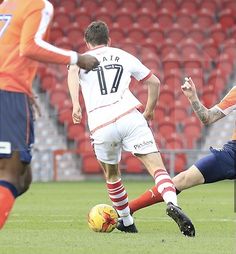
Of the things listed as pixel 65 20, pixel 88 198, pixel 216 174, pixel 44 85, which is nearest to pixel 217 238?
pixel 216 174

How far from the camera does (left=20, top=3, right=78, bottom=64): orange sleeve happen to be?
6039 millimetres

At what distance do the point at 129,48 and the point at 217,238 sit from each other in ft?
42.8

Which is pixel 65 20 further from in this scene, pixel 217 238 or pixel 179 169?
pixel 217 238

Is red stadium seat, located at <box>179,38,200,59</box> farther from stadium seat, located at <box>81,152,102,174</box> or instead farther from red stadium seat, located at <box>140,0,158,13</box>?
stadium seat, located at <box>81,152,102,174</box>

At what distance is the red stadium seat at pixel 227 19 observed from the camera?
2278 cm

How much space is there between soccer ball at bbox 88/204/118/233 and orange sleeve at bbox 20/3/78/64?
8.92 ft

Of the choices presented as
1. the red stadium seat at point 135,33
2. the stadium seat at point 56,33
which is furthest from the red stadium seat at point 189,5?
the stadium seat at point 56,33

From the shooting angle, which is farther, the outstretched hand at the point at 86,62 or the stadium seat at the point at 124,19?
the stadium seat at the point at 124,19

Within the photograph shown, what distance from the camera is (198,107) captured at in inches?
318

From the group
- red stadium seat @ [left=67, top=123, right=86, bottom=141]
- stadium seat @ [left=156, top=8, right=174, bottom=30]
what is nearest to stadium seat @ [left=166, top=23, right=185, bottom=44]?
stadium seat @ [left=156, top=8, right=174, bottom=30]

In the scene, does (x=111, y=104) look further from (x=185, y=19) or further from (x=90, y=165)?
(x=185, y=19)

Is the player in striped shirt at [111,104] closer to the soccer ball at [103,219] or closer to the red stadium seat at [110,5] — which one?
the soccer ball at [103,219]

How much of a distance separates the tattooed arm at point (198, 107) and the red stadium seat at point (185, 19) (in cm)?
1444

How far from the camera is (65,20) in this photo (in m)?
22.8
